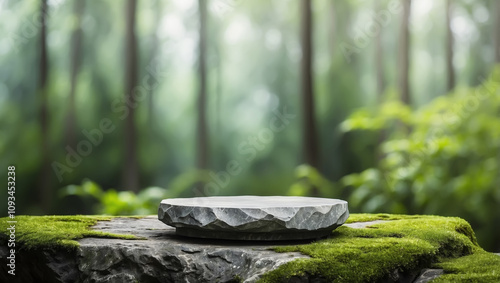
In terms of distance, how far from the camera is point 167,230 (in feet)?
10.9

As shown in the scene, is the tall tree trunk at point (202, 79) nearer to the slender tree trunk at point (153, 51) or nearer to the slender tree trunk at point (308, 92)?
the slender tree trunk at point (153, 51)

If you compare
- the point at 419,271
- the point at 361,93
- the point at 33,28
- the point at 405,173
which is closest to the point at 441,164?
the point at 405,173

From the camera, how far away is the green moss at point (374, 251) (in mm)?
2451

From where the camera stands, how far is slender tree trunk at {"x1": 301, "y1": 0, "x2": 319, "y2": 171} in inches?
299

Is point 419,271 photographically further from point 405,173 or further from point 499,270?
point 405,173

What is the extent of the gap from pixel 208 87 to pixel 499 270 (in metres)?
5.72

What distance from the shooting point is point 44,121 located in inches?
279

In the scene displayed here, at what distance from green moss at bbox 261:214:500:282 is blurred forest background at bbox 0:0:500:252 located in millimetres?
3334

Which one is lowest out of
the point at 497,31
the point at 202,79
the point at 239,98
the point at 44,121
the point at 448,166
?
the point at 448,166

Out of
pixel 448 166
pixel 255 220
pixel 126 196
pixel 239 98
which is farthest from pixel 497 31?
pixel 255 220

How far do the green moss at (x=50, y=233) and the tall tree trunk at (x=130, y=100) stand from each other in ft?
12.1

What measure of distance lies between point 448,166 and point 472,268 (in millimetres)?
3985

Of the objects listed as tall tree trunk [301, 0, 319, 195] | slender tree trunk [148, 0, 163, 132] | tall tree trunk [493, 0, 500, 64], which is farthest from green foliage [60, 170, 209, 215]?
tall tree trunk [493, 0, 500, 64]

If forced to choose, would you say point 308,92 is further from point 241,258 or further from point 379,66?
point 241,258
